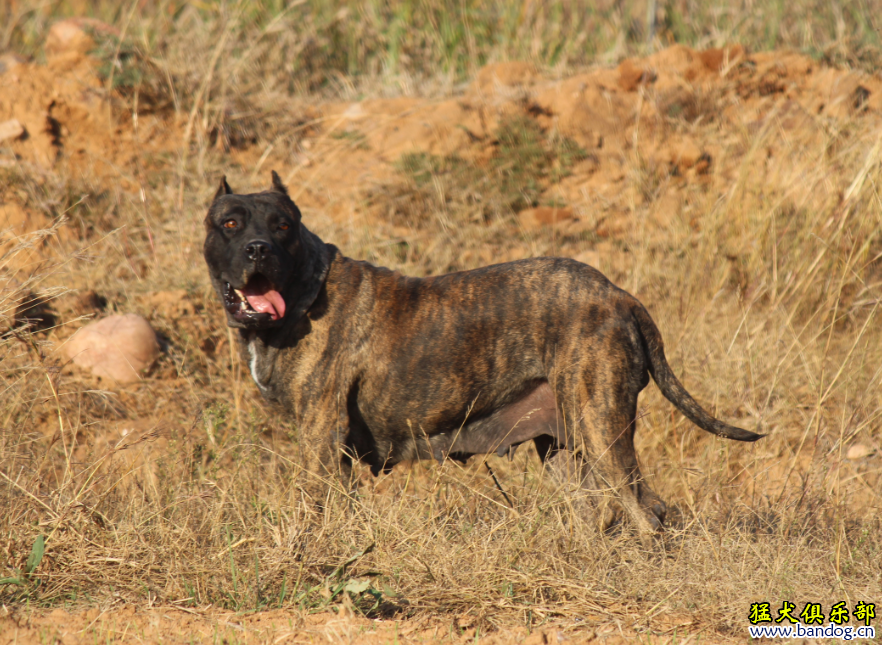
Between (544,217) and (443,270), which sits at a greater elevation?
(544,217)

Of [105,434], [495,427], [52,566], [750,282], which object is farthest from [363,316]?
[750,282]

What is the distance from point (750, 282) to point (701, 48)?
170 inches

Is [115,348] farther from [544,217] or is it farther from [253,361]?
[544,217]

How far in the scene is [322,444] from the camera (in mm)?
4113

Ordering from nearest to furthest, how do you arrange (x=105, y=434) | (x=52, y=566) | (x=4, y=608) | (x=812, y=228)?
1. (x=4, y=608)
2. (x=52, y=566)
3. (x=105, y=434)
4. (x=812, y=228)

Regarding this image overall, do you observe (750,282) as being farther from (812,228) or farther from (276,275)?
(276,275)

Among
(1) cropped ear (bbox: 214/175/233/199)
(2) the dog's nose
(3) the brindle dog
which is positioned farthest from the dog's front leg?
(1) cropped ear (bbox: 214/175/233/199)

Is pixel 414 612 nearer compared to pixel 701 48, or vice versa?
pixel 414 612

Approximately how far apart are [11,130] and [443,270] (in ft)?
14.4

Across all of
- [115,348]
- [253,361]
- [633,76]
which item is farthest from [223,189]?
[633,76]

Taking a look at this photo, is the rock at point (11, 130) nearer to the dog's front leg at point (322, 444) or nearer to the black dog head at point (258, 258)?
the black dog head at point (258, 258)

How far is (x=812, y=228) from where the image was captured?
6.72 metres

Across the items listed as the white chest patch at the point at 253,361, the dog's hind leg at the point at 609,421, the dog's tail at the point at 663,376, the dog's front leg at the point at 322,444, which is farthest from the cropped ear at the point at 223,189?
the dog's tail at the point at 663,376

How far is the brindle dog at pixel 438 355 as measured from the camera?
410 centimetres
